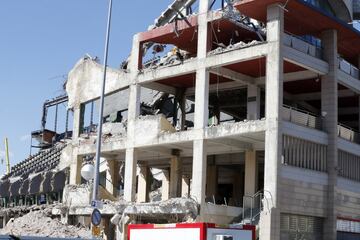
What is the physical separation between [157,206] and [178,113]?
11934 mm

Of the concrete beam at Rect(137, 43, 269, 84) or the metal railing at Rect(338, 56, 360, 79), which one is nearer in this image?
the concrete beam at Rect(137, 43, 269, 84)

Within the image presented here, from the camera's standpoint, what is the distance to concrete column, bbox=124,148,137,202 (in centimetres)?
4366

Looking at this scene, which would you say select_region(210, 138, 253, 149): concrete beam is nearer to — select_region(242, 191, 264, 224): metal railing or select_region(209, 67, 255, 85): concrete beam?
select_region(242, 191, 264, 224): metal railing

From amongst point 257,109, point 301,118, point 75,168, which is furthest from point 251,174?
point 75,168

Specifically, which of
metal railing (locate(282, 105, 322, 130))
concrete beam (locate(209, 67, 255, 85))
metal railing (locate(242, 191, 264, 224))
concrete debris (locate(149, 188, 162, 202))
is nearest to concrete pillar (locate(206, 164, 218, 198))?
concrete debris (locate(149, 188, 162, 202))

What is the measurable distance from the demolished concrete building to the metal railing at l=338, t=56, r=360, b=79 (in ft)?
0.38

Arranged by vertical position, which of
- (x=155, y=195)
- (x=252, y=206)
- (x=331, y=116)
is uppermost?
(x=331, y=116)

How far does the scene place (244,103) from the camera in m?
48.1

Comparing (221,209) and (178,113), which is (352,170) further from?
(178,113)

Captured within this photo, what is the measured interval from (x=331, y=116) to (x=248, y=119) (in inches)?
208

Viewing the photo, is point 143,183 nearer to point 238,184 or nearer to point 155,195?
point 155,195

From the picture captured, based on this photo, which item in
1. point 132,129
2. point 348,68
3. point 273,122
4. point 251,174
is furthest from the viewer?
point 132,129

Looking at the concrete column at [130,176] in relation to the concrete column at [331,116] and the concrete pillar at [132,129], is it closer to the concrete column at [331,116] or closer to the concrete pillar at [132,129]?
the concrete pillar at [132,129]

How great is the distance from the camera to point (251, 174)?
41.6 meters
